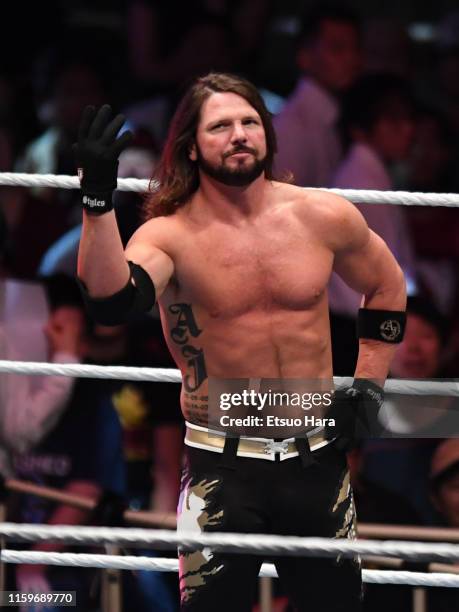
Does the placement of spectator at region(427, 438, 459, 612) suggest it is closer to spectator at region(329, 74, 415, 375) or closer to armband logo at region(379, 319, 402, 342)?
spectator at region(329, 74, 415, 375)

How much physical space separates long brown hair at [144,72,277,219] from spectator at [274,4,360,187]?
1.68 metres

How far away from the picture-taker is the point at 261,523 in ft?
8.68

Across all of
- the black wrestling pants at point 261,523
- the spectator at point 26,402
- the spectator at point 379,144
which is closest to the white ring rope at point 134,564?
the black wrestling pants at point 261,523

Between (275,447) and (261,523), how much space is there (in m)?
0.16

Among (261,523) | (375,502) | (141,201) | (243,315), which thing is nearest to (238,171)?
(243,315)

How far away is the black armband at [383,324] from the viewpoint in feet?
9.44

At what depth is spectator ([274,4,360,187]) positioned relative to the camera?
15.0 feet

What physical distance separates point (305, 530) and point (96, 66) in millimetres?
2792

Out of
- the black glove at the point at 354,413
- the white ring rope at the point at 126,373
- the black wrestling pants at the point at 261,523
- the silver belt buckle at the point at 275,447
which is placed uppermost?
the white ring rope at the point at 126,373

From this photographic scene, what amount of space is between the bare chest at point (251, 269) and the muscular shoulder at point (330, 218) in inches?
1.3

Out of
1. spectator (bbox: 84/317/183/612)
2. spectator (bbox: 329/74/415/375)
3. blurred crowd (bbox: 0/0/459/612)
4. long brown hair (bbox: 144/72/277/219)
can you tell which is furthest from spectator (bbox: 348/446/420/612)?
long brown hair (bbox: 144/72/277/219)

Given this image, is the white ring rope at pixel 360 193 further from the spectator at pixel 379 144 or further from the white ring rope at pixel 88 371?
the spectator at pixel 379 144

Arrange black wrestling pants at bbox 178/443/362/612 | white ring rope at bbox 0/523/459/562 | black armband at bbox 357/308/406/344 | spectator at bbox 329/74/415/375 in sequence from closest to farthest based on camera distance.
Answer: white ring rope at bbox 0/523/459/562 → black wrestling pants at bbox 178/443/362/612 → black armband at bbox 357/308/406/344 → spectator at bbox 329/74/415/375

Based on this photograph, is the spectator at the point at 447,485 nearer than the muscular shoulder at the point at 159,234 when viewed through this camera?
No
